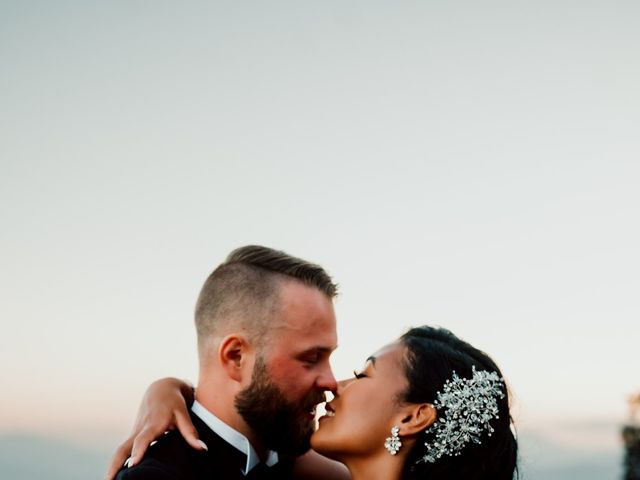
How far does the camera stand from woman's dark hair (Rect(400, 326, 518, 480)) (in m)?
4.96

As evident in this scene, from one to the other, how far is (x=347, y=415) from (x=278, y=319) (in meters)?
0.72

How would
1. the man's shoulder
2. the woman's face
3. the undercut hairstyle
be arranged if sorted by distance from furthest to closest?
the undercut hairstyle, the woman's face, the man's shoulder

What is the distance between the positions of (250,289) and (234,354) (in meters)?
0.46

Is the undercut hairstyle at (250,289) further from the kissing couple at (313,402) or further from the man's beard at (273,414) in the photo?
the man's beard at (273,414)

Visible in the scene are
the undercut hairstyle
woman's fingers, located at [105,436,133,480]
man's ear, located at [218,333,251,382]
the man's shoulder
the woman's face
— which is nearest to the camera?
the man's shoulder

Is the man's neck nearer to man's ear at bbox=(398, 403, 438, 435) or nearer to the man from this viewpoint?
the man

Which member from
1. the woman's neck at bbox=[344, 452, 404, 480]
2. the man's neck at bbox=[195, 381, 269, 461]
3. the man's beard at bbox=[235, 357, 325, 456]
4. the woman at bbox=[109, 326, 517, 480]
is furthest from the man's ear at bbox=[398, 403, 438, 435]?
the man's neck at bbox=[195, 381, 269, 461]

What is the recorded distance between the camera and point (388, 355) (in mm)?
5113

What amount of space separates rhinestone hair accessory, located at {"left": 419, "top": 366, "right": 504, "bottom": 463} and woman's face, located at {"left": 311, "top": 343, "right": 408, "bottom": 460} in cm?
28

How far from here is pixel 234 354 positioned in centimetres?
507

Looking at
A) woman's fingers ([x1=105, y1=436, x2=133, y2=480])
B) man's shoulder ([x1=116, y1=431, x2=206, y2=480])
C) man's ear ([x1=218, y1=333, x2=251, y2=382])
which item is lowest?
woman's fingers ([x1=105, y1=436, x2=133, y2=480])

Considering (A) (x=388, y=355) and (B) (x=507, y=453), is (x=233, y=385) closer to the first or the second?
(A) (x=388, y=355)

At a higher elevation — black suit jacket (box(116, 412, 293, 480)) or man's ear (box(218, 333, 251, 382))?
man's ear (box(218, 333, 251, 382))

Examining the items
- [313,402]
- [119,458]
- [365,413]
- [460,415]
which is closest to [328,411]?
[313,402]
